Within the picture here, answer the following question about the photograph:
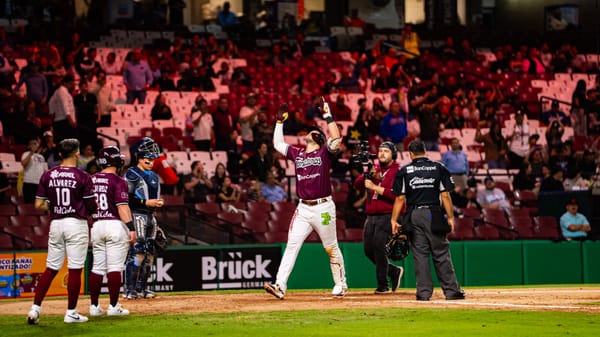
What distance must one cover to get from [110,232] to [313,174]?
10.5ft

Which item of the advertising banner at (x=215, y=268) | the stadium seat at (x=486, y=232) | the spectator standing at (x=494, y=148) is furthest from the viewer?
the spectator standing at (x=494, y=148)

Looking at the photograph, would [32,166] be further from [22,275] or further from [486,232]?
[486,232]

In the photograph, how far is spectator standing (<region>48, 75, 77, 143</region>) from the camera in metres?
21.5

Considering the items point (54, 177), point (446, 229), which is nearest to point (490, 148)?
point (446, 229)

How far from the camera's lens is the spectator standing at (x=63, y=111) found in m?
21.5

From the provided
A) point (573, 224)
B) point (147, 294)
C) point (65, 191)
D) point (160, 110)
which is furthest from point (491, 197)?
point (65, 191)

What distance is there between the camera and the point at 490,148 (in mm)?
26266

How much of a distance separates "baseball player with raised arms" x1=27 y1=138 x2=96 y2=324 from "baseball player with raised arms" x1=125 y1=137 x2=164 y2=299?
2.46 m

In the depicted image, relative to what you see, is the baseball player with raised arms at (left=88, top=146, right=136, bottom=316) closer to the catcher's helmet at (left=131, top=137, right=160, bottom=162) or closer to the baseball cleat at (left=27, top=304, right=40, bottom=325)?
the baseball cleat at (left=27, top=304, right=40, bottom=325)

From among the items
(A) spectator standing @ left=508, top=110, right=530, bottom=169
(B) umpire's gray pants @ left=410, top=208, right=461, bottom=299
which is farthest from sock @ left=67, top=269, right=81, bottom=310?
(A) spectator standing @ left=508, top=110, right=530, bottom=169

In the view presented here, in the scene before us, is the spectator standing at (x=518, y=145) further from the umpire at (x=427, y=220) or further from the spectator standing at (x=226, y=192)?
the umpire at (x=427, y=220)

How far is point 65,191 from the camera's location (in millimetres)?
11484

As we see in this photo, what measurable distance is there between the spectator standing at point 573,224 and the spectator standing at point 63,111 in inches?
399

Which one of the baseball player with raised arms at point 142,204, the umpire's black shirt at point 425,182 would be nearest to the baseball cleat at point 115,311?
the baseball player with raised arms at point 142,204
